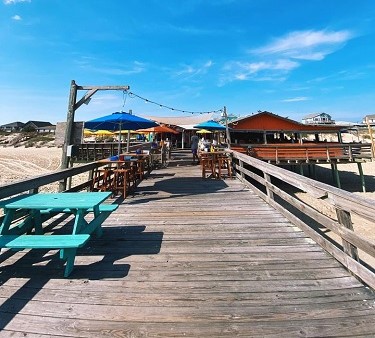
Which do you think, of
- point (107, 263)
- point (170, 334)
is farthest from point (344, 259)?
point (107, 263)

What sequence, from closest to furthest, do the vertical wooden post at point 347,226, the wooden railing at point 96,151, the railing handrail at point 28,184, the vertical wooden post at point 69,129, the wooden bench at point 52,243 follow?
the wooden bench at point 52,243
the vertical wooden post at point 347,226
the railing handrail at point 28,184
the vertical wooden post at point 69,129
the wooden railing at point 96,151

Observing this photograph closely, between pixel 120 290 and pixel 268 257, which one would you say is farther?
pixel 268 257

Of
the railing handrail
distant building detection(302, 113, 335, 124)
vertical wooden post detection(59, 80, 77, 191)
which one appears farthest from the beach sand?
distant building detection(302, 113, 335, 124)

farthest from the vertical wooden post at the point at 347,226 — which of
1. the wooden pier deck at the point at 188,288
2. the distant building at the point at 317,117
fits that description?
the distant building at the point at 317,117

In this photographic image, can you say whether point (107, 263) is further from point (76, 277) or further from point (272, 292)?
point (272, 292)

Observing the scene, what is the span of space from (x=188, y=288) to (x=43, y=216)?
2873mm

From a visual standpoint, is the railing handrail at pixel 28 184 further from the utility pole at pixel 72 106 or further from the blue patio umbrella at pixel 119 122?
the blue patio umbrella at pixel 119 122

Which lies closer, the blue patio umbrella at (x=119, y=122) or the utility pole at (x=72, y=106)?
the utility pole at (x=72, y=106)

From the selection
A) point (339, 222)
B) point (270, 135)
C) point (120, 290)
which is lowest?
point (120, 290)

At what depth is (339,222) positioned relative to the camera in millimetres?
2836

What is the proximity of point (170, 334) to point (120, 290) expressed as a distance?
0.78 metres

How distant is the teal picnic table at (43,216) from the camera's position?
8.63ft

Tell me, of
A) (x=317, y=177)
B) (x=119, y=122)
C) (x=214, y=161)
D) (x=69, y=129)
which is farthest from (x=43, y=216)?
(x=317, y=177)

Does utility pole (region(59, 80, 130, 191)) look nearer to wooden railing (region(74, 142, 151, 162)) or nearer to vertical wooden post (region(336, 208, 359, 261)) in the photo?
vertical wooden post (region(336, 208, 359, 261))
